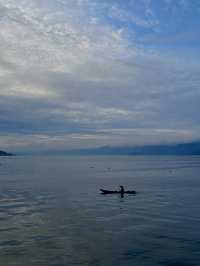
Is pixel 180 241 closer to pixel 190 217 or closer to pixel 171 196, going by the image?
pixel 190 217

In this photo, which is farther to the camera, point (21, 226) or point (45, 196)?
point (45, 196)

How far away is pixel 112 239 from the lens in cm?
3769

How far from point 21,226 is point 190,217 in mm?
21875

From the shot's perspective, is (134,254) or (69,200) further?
(69,200)

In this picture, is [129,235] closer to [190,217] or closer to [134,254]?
[134,254]

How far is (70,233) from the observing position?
132ft

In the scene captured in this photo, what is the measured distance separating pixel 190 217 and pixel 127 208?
1249cm

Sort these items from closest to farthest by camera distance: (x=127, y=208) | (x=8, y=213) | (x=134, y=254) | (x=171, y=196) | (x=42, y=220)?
1. (x=134, y=254)
2. (x=42, y=220)
3. (x=8, y=213)
4. (x=127, y=208)
5. (x=171, y=196)

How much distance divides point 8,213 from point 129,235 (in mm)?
21086

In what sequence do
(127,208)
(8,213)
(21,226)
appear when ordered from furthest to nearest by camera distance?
(127,208)
(8,213)
(21,226)

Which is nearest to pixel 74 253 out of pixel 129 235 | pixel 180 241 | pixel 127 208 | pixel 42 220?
pixel 129 235

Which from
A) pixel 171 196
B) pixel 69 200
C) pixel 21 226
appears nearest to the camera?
pixel 21 226

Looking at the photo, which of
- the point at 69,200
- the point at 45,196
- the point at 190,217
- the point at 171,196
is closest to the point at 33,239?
the point at 190,217

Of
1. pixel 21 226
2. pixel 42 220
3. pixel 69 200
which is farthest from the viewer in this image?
pixel 69 200
